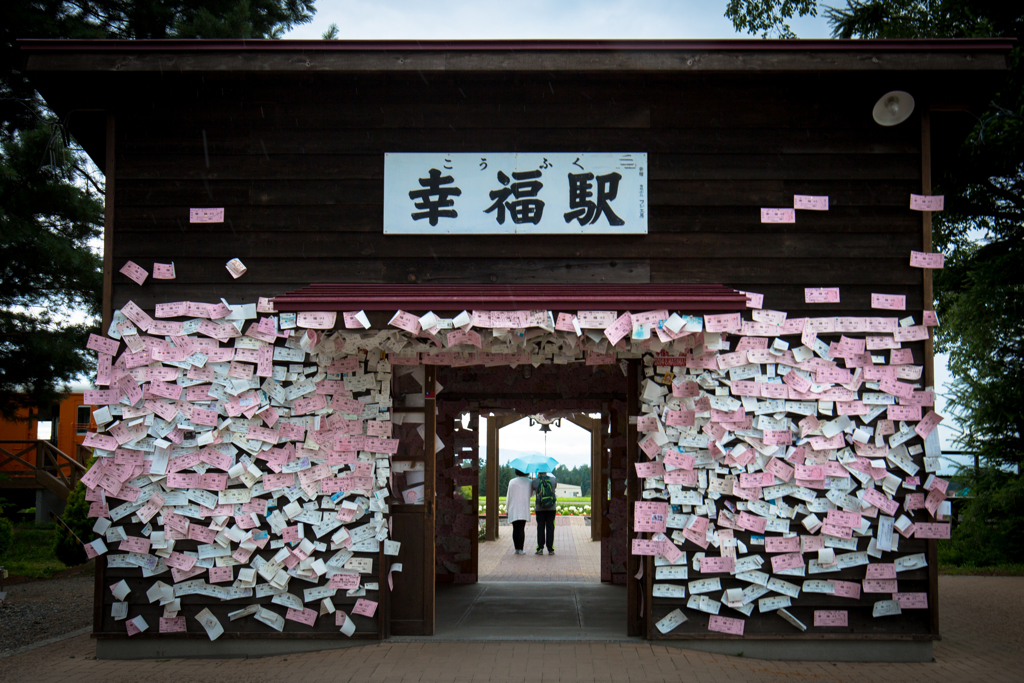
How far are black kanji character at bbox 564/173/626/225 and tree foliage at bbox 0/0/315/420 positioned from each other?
722cm

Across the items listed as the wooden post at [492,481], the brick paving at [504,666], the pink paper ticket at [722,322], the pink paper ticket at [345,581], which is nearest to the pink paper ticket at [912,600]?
the brick paving at [504,666]

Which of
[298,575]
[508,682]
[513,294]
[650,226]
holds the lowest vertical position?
[508,682]

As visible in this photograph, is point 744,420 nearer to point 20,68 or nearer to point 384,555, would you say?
point 384,555

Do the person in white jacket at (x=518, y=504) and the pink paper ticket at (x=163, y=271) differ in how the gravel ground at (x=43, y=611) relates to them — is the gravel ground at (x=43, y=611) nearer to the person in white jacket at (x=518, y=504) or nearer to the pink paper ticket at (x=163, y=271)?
the pink paper ticket at (x=163, y=271)

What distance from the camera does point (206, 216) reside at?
6.30 meters

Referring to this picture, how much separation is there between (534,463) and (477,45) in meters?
8.59

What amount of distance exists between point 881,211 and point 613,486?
4.73 metres

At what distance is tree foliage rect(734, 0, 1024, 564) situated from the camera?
10820 mm

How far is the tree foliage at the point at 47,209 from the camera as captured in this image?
9.99 metres

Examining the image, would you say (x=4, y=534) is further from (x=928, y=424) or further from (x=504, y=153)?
(x=928, y=424)

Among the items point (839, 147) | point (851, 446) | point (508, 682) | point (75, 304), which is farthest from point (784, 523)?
point (75, 304)

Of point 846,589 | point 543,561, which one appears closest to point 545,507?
point 543,561

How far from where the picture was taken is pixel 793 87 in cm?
627

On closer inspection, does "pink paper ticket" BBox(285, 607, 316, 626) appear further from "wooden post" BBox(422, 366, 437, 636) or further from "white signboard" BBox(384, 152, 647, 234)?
"white signboard" BBox(384, 152, 647, 234)
